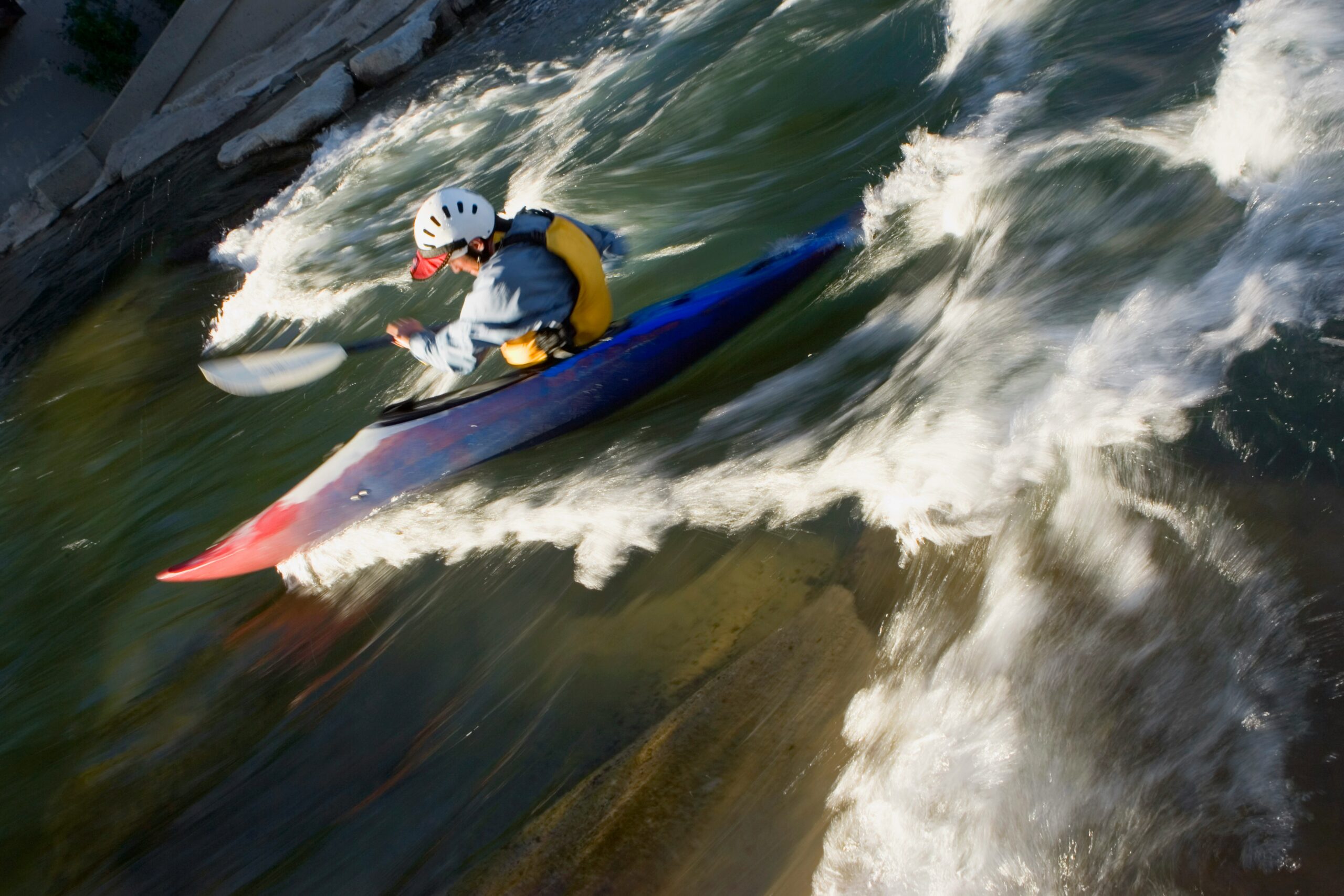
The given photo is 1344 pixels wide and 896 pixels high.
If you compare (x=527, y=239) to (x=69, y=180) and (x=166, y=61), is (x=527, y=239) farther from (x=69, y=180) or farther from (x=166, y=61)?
(x=166, y=61)

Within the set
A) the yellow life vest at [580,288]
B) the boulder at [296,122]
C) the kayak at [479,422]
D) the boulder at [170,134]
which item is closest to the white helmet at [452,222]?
the yellow life vest at [580,288]

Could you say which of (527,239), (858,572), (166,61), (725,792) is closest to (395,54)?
(166,61)

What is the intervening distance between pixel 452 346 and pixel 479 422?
0.38 metres

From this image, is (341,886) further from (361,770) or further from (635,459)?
(635,459)

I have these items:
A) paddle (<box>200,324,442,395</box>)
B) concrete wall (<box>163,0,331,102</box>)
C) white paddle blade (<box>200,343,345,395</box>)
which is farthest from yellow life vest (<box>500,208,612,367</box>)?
concrete wall (<box>163,0,331,102</box>)

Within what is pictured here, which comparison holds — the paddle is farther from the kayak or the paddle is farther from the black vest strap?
the black vest strap

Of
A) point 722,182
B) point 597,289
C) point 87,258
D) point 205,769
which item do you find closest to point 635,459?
point 597,289

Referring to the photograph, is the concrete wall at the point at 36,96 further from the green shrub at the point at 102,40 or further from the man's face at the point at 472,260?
the man's face at the point at 472,260

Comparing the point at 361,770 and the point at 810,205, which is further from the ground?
the point at 810,205

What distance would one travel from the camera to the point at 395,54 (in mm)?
9016

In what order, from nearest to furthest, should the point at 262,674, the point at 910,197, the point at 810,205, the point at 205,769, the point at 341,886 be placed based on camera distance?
the point at 341,886 → the point at 205,769 → the point at 262,674 → the point at 910,197 → the point at 810,205

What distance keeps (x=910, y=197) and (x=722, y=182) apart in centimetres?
133

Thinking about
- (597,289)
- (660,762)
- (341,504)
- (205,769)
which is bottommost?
(660,762)

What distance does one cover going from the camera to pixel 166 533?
464 cm
